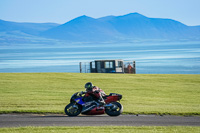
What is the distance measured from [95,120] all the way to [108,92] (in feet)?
29.5

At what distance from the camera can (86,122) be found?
12.9m

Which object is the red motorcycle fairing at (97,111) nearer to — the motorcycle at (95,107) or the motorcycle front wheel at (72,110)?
the motorcycle at (95,107)

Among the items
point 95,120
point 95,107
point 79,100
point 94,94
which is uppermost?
point 94,94

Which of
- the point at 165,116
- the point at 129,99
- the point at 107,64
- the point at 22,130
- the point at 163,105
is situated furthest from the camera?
the point at 107,64

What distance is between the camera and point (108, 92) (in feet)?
73.2

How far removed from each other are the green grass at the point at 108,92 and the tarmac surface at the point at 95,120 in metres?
0.91

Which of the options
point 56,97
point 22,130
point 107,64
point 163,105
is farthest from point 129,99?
point 107,64

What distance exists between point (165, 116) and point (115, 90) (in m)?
8.95

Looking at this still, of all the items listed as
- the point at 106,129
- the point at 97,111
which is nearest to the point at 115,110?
the point at 97,111

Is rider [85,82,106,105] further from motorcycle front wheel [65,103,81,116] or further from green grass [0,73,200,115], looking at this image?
green grass [0,73,200,115]

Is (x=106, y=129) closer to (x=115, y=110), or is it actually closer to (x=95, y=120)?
(x=95, y=120)

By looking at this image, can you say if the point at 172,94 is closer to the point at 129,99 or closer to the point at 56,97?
the point at 129,99

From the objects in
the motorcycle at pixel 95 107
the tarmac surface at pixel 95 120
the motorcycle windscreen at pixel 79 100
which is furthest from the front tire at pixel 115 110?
the motorcycle windscreen at pixel 79 100

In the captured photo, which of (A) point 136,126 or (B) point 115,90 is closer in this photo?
(A) point 136,126
